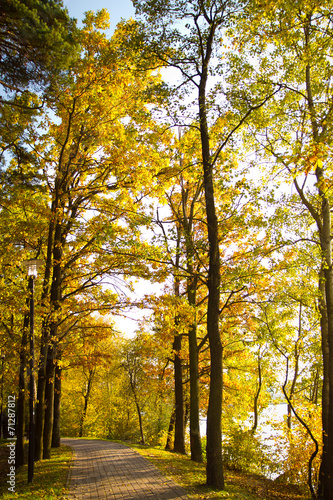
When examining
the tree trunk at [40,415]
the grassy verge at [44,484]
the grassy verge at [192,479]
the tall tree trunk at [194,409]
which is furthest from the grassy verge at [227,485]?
the tree trunk at [40,415]

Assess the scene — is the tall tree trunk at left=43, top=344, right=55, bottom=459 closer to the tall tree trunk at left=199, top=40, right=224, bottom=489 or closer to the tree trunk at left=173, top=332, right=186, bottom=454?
the tree trunk at left=173, top=332, right=186, bottom=454

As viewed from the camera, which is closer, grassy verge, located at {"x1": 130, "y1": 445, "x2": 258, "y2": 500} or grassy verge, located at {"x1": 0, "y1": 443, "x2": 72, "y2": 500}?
grassy verge, located at {"x1": 0, "y1": 443, "x2": 72, "y2": 500}

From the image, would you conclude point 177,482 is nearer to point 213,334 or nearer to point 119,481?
point 119,481

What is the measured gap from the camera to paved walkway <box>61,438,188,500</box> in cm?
709

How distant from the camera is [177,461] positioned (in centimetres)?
1118

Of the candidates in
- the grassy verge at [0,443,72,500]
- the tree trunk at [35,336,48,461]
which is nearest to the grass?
the grassy verge at [0,443,72,500]

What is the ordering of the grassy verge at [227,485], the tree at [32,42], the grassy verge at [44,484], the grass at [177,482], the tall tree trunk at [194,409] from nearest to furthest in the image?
the tree at [32,42]
the grassy verge at [44,484]
the grass at [177,482]
the grassy verge at [227,485]
the tall tree trunk at [194,409]

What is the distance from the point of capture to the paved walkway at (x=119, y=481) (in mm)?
7094

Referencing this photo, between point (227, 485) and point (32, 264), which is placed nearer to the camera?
point (227, 485)

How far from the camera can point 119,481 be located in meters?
8.25

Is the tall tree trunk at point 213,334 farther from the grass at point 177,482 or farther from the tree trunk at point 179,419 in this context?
the tree trunk at point 179,419

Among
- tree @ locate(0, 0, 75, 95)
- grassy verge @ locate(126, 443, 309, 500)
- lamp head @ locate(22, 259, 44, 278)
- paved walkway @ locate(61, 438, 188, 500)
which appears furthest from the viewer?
lamp head @ locate(22, 259, 44, 278)

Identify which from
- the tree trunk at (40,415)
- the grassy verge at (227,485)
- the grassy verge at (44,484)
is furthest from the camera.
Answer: the tree trunk at (40,415)

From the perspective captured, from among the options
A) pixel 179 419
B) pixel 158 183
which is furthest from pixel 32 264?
pixel 179 419
